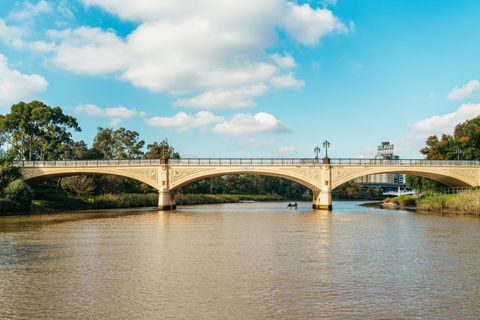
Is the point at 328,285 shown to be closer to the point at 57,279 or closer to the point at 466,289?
the point at 466,289

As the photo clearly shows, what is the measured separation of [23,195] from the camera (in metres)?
56.9

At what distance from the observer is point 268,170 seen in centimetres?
6291

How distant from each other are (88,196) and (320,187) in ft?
139

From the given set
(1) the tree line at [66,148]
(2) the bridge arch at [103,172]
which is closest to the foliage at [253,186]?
(1) the tree line at [66,148]

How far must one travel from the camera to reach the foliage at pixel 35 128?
269ft

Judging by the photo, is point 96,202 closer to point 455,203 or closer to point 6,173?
point 6,173

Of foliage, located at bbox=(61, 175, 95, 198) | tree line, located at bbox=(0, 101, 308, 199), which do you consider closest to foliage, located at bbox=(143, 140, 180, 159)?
tree line, located at bbox=(0, 101, 308, 199)

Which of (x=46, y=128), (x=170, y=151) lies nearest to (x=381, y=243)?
(x=170, y=151)

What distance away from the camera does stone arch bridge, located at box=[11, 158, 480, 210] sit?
2458 inches

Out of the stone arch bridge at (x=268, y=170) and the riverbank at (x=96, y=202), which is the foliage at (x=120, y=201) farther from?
the stone arch bridge at (x=268, y=170)

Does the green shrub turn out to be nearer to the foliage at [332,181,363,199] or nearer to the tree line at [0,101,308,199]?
the tree line at [0,101,308,199]

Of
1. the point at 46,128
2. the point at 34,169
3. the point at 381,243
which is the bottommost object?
the point at 381,243

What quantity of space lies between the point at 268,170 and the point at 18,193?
3727 cm

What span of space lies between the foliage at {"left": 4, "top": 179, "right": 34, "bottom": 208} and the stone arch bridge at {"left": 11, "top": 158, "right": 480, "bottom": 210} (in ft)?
24.6
